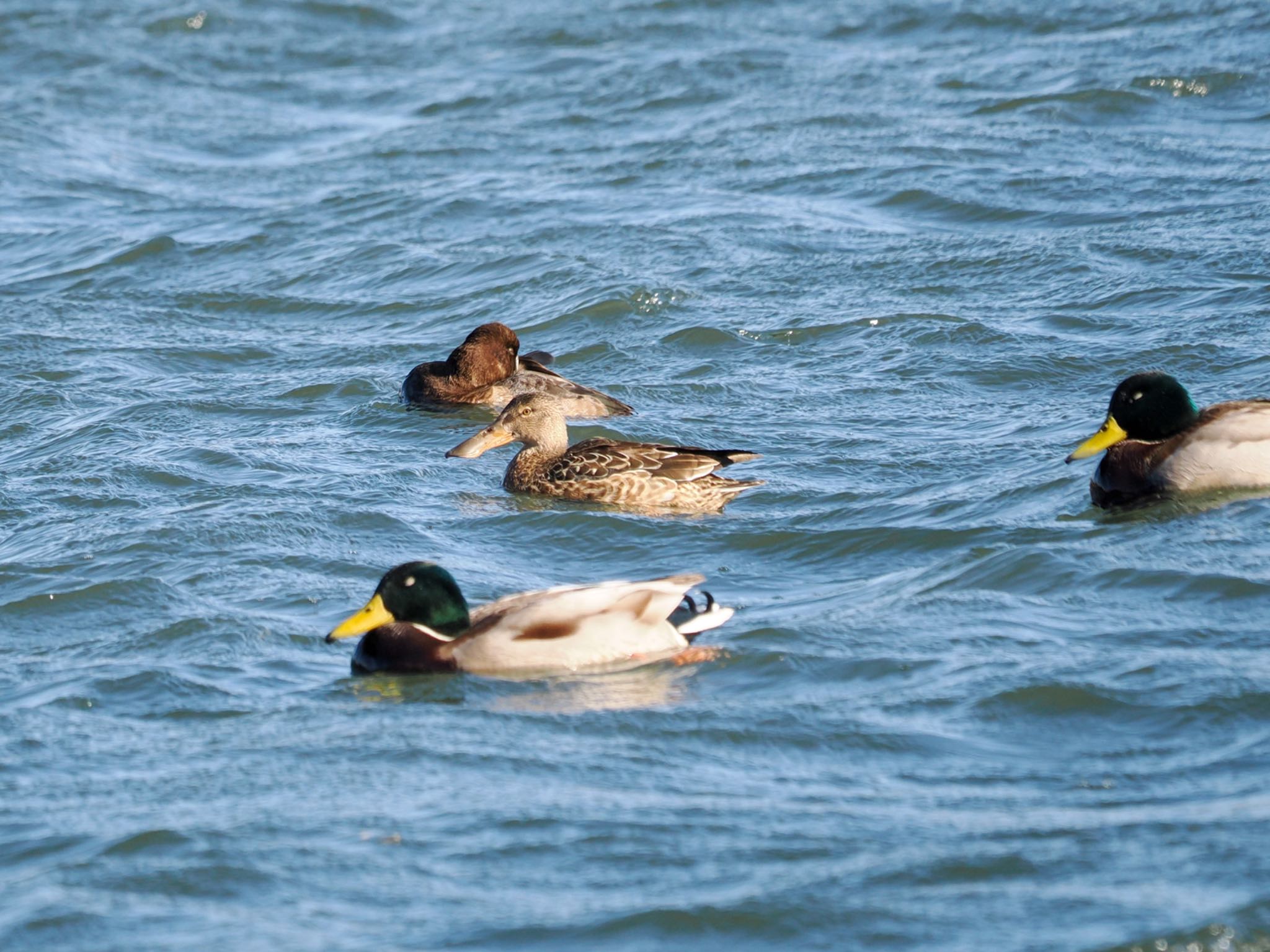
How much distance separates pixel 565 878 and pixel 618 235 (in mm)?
10640

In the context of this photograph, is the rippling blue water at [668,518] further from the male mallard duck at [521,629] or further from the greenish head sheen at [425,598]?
the greenish head sheen at [425,598]

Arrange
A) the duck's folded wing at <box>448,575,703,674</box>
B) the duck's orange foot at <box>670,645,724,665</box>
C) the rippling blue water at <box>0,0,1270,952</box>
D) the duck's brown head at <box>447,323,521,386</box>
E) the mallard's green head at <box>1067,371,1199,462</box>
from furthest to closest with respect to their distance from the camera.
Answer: the duck's brown head at <box>447,323,521,386</box>
the mallard's green head at <box>1067,371,1199,462</box>
the duck's orange foot at <box>670,645,724,665</box>
the duck's folded wing at <box>448,575,703,674</box>
the rippling blue water at <box>0,0,1270,952</box>

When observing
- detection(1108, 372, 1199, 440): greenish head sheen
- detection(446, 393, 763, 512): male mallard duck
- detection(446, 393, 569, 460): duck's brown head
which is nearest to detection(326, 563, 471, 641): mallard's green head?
detection(446, 393, 763, 512): male mallard duck

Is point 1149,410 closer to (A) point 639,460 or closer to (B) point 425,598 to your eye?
(A) point 639,460

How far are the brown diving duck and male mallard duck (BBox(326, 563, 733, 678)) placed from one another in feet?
14.7

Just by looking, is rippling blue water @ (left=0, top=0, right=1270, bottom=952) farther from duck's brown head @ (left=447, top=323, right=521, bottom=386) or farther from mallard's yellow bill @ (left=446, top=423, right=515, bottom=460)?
duck's brown head @ (left=447, top=323, right=521, bottom=386)

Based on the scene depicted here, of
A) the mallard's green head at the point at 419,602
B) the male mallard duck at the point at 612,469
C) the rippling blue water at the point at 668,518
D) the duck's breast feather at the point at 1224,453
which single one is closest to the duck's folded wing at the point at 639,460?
the male mallard duck at the point at 612,469

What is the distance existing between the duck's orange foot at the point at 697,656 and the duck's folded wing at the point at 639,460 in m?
2.42

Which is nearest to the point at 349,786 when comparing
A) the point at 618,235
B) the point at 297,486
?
the point at 297,486

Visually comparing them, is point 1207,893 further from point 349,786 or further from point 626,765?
point 349,786

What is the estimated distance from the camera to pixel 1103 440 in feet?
33.1

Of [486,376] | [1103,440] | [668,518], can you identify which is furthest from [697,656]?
[486,376]

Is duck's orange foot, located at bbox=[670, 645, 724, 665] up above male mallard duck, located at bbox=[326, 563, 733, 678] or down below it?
below

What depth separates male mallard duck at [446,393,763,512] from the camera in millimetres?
10406
